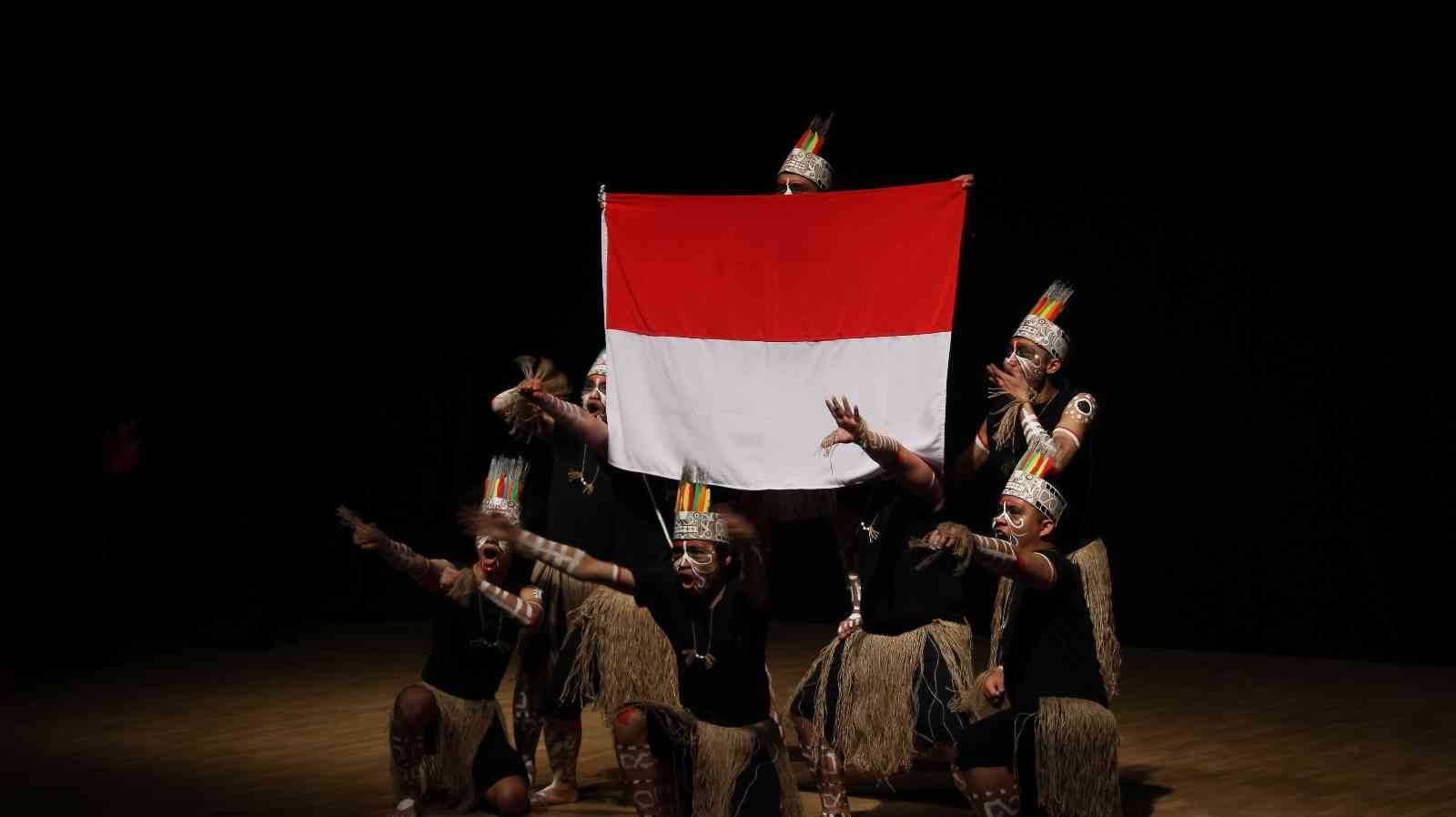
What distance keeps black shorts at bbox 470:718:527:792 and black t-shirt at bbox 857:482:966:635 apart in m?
0.97

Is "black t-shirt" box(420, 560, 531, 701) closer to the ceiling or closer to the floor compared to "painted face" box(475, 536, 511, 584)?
closer to the floor

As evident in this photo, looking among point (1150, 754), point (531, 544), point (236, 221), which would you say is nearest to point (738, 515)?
point (531, 544)

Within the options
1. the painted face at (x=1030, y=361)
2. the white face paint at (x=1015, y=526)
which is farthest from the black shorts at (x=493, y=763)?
the painted face at (x=1030, y=361)

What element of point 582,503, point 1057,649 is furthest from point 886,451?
point 582,503

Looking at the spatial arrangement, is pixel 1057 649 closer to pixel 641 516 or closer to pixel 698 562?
pixel 698 562

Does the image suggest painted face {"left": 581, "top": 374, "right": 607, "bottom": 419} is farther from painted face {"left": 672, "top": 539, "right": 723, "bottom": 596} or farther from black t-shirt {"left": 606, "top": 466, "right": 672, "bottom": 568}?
painted face {"left": 672, "top": 539, "right": 723, "bottom": 596}

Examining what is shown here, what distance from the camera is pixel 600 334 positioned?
7625 mm

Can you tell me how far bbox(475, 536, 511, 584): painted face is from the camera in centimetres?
409

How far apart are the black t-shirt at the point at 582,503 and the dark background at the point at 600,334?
2.82m

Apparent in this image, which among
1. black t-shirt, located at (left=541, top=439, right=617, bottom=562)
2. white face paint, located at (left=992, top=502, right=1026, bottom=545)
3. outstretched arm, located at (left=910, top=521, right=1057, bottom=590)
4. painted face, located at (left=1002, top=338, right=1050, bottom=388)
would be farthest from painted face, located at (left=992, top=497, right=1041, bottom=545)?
black t-shirt, located at (left=541, top=439, right=617, bottom=562)

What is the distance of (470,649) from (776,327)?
1.14 m

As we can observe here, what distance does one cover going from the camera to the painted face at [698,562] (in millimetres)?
3449

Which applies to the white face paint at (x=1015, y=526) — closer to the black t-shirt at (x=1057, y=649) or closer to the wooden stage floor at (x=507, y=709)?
the black t-shirt at (x=1057, y=649)

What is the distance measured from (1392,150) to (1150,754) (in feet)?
8.82
